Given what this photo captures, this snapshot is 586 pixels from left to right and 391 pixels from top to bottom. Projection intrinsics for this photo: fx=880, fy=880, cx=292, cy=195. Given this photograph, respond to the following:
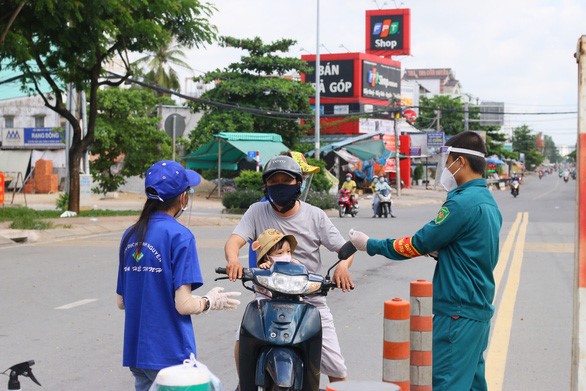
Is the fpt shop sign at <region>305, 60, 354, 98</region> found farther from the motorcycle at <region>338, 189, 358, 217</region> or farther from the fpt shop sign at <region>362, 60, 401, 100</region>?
the motorcycle at <region>338, 189, 358, 217</region>

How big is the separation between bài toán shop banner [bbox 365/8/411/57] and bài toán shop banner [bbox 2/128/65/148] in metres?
34.4

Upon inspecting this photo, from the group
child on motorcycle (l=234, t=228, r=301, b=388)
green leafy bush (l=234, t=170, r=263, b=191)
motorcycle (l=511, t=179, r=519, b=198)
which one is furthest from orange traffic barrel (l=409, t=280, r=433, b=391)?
motorcycle (l=511, t=179, r=519, b=198)

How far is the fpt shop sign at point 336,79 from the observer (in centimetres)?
6172

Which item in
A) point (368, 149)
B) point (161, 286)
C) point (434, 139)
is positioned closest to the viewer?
point (161, 286)

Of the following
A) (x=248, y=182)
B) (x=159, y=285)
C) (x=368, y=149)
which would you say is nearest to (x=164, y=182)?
(x=159, y=285)

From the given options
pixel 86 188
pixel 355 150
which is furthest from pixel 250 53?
pixel 86 188

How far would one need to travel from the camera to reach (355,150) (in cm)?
5200

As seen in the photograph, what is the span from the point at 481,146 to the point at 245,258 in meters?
11.5

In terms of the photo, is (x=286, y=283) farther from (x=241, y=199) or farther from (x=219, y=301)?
(x=241, y=199)

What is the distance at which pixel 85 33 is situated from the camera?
22531 mm

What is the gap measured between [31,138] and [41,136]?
0.79m

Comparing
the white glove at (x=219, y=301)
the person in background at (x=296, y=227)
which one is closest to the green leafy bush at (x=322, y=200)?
the person in background at (x=296, y=227)

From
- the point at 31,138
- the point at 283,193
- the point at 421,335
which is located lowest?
the point at 421,335

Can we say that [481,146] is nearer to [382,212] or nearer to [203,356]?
[203,356]
